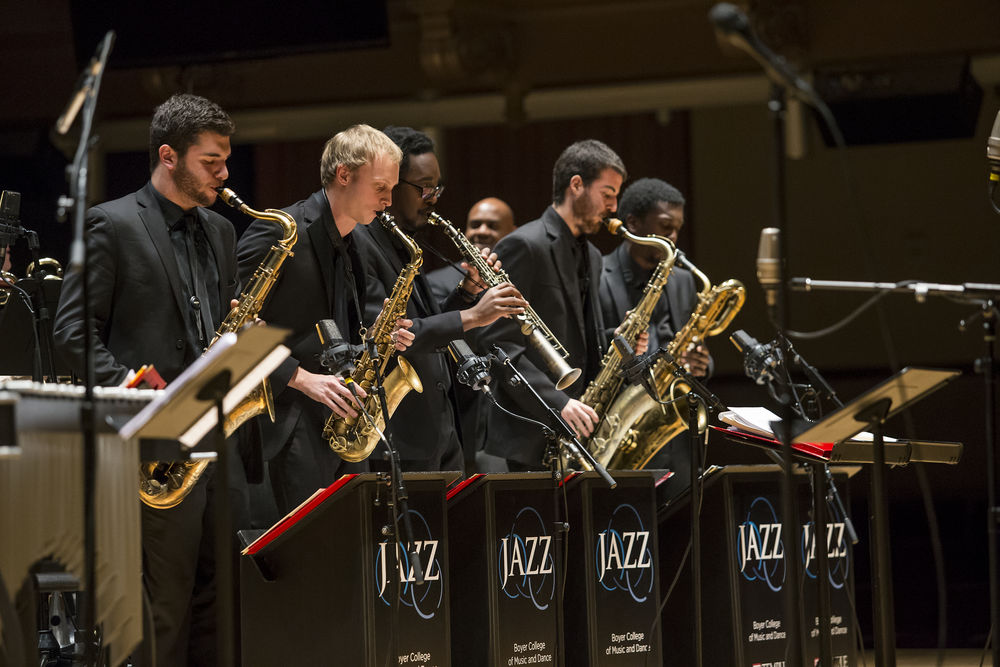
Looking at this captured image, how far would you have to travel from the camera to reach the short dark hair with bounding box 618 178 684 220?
611cm

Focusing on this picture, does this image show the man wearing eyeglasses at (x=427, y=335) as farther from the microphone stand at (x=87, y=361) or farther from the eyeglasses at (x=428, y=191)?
the microphone stand at (x=87, y=361)

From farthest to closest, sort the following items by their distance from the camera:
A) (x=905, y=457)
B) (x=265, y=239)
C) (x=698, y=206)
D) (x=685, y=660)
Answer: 1. (x=698, y=206)
2. (x=685, y=660)
3. (x=265, y=239)
4. (x=905, y=457)

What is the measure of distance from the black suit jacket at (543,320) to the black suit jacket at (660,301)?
0.51m

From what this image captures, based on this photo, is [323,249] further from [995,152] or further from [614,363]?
[995,152]

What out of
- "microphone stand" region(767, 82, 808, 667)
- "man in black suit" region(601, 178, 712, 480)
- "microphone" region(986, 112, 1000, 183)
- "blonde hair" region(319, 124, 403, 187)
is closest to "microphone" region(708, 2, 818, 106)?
"microphone stand" region(767, 82, 808, 667)

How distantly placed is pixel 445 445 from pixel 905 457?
1627 millimetres

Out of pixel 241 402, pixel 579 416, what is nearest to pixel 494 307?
pixel 579 416

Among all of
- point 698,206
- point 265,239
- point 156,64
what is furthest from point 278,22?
point 265,239

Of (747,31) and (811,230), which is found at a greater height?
(811,230)

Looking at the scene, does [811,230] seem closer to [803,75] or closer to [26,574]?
[803,75]

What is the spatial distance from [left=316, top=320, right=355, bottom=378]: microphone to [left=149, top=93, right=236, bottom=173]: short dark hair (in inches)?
28.0

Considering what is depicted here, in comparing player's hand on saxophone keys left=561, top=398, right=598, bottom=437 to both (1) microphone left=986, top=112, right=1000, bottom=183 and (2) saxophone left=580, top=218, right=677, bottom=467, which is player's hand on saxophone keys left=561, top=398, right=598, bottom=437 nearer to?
(2) saxophone left=580, top=218, right=677, bottom=467

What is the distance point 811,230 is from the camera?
9023 millimetres

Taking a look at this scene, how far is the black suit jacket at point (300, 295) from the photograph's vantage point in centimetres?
426
